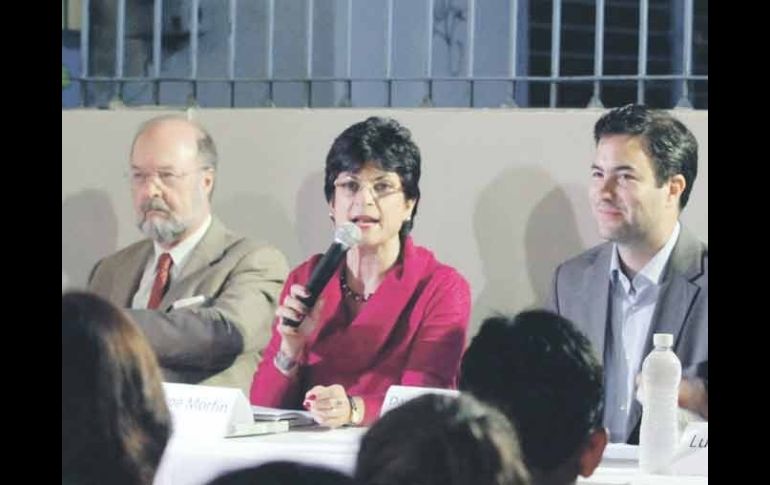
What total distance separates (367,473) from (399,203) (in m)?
1.79

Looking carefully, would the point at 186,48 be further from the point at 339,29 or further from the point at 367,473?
the point at 367,473

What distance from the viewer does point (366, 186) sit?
5.14 metres

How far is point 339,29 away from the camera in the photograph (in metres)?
5.19

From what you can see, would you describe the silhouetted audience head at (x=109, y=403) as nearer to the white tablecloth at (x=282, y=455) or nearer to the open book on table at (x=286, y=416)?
the white tablecloth at (x=282, y=455)

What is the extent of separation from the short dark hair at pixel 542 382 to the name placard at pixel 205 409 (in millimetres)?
832

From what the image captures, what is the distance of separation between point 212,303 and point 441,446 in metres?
1.66

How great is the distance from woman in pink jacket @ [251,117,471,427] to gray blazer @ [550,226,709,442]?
0.37 metres

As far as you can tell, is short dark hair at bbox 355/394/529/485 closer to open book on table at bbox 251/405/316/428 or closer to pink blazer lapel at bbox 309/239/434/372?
pink blazer lapel at bbox 309/239/434/372

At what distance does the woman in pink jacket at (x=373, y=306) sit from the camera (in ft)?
16.6

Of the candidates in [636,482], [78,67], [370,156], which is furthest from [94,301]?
[636,482]

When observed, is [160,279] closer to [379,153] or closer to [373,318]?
[373,318]

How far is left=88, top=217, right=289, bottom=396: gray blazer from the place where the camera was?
17.3ft

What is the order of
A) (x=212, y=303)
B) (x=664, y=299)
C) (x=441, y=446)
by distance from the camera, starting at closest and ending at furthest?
(x=441, y=446), (x=664, y=299), (x=212, y=303)

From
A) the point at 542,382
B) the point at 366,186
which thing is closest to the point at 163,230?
the point at 366,186
